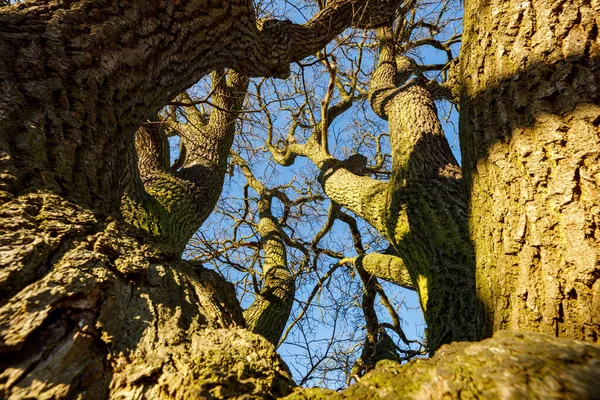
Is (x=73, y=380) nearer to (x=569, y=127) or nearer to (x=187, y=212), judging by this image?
(x=569, y=127)

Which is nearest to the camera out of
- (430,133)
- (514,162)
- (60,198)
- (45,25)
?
(60,198)

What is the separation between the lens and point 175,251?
1.44 meters

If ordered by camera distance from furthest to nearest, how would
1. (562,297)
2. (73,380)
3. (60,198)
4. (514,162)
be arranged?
(514,162) < (60,198) < (562,297) < (73,380)

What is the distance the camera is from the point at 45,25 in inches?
54.5

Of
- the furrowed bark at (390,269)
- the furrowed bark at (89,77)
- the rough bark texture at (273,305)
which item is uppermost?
the furrowed bark at (89,77)

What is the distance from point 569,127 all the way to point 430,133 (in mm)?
2006

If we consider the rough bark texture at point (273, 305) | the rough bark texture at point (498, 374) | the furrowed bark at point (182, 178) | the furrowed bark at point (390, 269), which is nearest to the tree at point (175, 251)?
the rough bark texture at point (498, 374)

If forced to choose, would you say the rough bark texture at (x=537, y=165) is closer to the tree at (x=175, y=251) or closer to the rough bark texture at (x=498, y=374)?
the tree at (x=175, y=251)

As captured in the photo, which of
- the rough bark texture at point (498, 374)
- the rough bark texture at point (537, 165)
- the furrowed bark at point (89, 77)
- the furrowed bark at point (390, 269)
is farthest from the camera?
the furrowed bark at point (390, 269)

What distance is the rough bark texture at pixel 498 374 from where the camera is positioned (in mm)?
562

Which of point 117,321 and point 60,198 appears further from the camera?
point 60,198

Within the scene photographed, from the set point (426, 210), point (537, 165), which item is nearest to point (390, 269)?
point (426, 210)

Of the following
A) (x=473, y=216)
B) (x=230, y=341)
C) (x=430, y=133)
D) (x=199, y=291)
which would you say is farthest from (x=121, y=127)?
(x=430, y=133)

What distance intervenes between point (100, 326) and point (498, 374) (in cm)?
80
